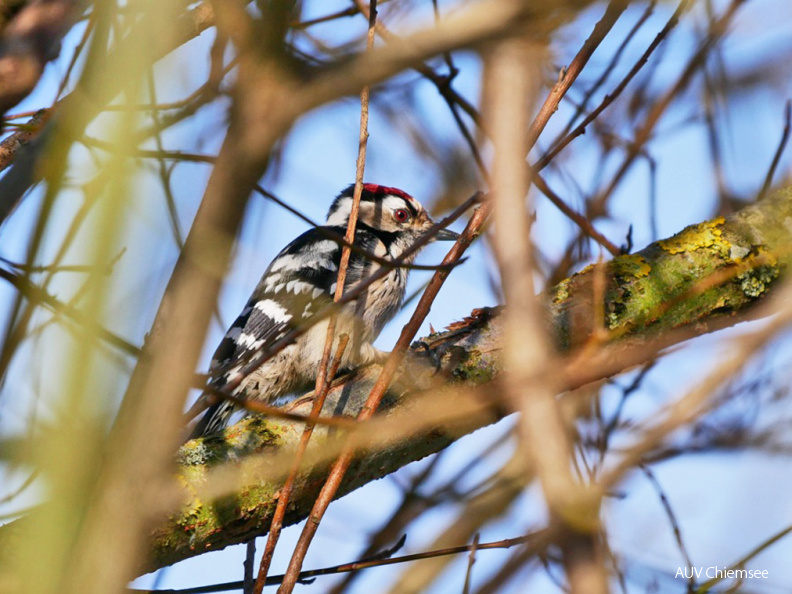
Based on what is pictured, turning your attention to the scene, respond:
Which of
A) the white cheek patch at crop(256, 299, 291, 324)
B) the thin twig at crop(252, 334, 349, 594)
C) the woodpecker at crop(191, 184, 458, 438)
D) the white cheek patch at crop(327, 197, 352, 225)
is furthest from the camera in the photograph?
the white cheek patch at crop(327, 197, 352, 225)

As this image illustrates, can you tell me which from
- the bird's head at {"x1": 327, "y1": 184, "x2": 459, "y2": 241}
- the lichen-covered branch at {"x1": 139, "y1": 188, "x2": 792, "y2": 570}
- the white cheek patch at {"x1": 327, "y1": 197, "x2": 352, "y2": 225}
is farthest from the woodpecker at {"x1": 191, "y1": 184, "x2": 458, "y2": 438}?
the lichen-covered branch at {"x1": 139, "y1": 188, "x2": 792, "y2": 570}

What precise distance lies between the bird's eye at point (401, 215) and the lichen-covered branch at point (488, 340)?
210cm

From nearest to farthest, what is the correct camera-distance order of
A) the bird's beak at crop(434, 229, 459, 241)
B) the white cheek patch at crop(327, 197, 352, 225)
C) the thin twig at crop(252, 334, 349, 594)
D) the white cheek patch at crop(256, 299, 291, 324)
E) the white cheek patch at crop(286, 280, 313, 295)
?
the thin twig at crop(252, 334, 349, 594) → the white cheek patch at crop(256, 299, 291, 324) → the white cheek patch at crop(286, 280, 313, 295) → the bird's beak at crop(434, 229, 459, 241) → the white cheek patch at crop(327, 197, 352, 225)

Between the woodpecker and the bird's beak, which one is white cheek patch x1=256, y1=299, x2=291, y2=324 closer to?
the woodpecker

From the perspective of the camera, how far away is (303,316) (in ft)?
14.2

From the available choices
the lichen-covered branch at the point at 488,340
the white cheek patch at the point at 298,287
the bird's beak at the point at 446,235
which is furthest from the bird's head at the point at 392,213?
the lichen-covered branch at the point at 488,340

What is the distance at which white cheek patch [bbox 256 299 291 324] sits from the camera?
428cm

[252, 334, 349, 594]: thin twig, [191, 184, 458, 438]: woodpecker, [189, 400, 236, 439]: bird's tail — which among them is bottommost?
[252, 334, 349, 594]: thin twig

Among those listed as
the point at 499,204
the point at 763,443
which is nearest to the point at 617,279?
the point at 763,443

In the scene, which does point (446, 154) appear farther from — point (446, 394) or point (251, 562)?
point (251, 562)

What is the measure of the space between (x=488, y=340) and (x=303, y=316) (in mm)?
1483

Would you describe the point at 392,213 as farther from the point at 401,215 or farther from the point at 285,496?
the point at 285,496

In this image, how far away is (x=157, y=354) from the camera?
3.14 ft

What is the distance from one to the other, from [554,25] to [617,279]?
1114 millimetres
